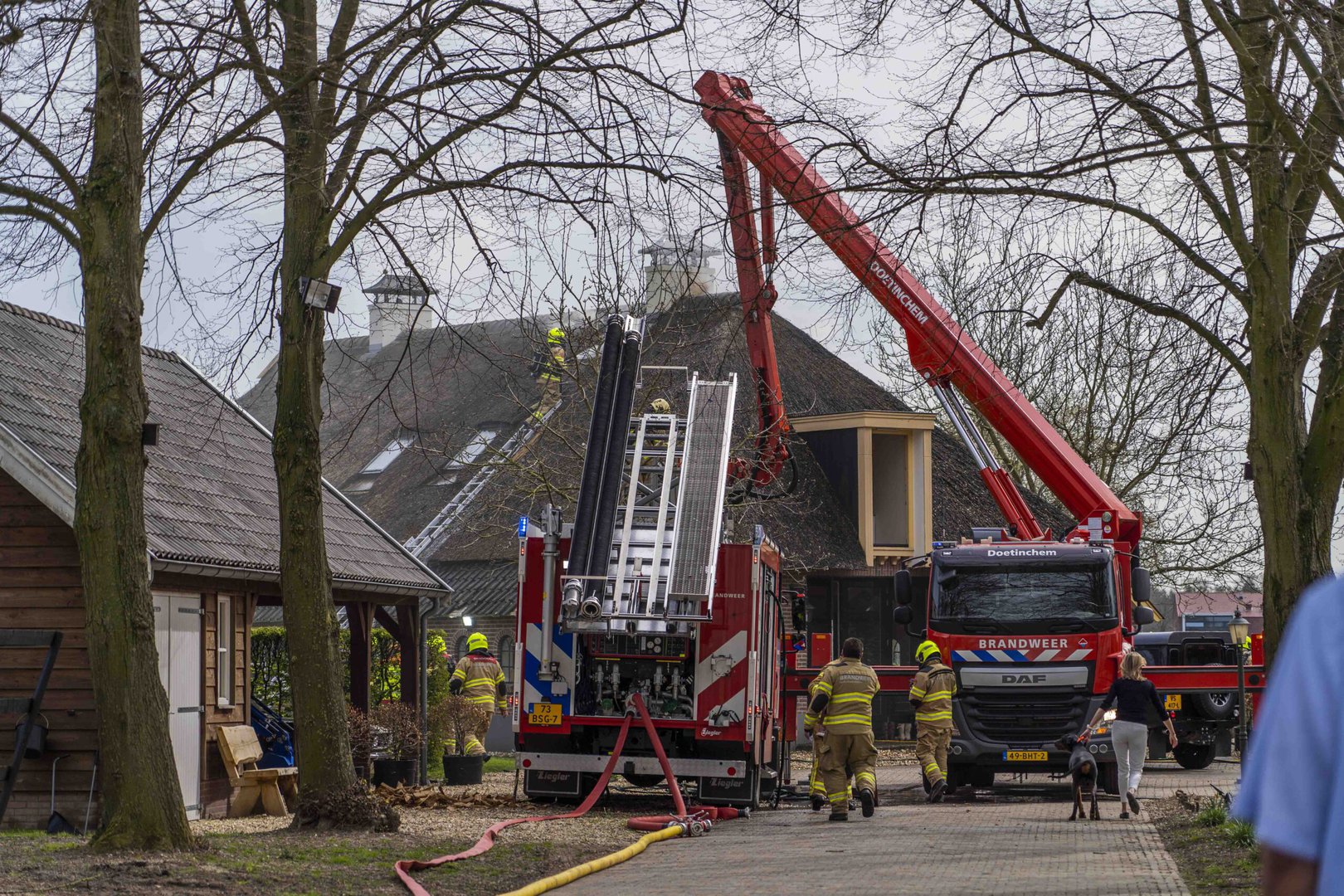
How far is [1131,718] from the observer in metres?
15.1

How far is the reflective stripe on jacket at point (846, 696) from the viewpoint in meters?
15.2

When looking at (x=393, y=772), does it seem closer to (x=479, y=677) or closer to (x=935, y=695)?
(x=479, y=677)

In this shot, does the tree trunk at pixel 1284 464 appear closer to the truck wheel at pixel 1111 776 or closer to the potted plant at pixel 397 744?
the truck wheel at pixel 1111 776

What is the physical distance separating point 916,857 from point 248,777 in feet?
24.1

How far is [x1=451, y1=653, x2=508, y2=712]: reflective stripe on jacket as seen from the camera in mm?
23094

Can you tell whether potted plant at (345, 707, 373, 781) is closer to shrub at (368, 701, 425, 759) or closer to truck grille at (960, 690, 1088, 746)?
shrub at (368, 701, 425, 759)

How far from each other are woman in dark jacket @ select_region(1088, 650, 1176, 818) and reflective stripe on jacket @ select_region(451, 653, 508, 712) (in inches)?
401

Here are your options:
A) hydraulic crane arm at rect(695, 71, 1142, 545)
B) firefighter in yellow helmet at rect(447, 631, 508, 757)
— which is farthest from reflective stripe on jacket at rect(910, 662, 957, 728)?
firefighter in yellow helmet at rect(447, 631, 508, 757)

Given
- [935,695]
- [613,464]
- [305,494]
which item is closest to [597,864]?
[305,494]

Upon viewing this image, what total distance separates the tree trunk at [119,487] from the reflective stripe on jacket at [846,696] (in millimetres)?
7126

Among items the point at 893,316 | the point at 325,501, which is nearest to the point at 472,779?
the point at 325,501

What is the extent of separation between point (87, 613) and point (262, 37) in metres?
4.30

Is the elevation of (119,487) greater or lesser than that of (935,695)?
greater

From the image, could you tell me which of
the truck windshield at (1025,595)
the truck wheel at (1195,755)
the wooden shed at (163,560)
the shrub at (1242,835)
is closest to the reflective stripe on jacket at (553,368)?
the wooden shed at (163,560)
